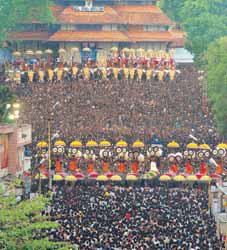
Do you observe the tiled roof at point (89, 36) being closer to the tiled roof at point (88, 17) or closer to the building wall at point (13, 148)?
the tiled roof at point (88, 17)

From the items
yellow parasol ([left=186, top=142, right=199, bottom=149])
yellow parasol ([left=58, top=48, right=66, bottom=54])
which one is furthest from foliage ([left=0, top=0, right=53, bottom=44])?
yellow parasol ([left=186, top=142, right=199, bottom=149])

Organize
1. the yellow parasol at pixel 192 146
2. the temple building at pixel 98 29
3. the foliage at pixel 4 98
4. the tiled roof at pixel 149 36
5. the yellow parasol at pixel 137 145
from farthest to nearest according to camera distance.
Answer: the tiled roof at pixel 149 36 → the temple building at pixel 98 29 → the yellow parasol at pixel 137 145 → the yellow parasol at pixel 192 146 → the foliage at pixel 4 98

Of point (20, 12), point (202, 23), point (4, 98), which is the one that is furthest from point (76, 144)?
point (202, 23)

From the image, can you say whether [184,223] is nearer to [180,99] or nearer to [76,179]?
[76,179]

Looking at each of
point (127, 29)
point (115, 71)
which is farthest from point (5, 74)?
point (127, 29)

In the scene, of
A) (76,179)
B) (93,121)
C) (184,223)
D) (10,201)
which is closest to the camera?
(10,201)

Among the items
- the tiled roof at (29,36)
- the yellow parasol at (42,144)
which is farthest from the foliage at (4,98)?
the tiled roof at (29,36)

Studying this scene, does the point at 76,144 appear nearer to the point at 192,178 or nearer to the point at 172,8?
the point at 192,178
